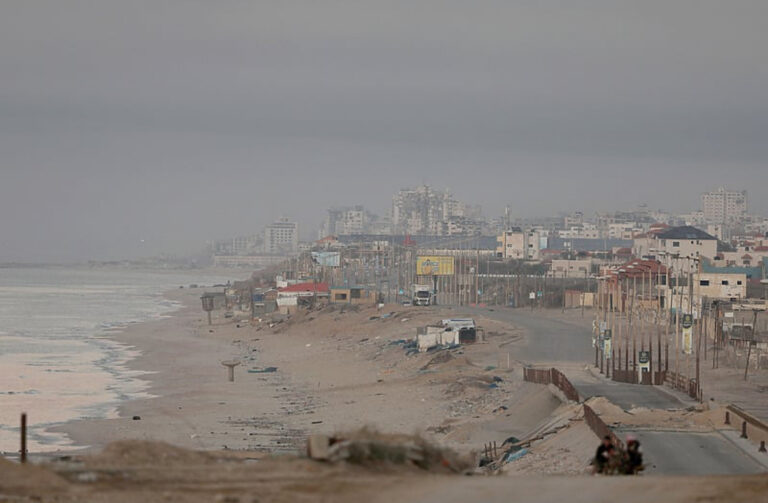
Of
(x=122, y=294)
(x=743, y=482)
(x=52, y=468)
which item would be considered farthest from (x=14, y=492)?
(x=122, y=294)

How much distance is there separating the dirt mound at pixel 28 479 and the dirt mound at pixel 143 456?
70 centimetres

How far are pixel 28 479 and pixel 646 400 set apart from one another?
25.6 meters

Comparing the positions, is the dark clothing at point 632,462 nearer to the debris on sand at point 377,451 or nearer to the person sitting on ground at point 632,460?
the person sitting on ground at point 632,460

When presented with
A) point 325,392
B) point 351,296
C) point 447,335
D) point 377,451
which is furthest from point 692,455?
point 351,296

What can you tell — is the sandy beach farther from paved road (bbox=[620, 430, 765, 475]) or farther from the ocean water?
paved road (bbox=[620, 430, 765, 475])

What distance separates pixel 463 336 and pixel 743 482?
5330 cm

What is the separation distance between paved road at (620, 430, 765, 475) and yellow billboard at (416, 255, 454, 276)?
327 feet

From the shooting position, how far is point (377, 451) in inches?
718

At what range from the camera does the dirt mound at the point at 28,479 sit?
1659cm

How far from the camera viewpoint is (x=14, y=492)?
1645 centimetres

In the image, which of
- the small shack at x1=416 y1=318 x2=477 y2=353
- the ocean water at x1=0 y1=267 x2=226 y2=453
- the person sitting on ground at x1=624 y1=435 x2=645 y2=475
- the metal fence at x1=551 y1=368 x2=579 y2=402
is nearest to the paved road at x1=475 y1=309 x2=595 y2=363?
the small shack at x1=416 y1=318 x2=477 y2=353

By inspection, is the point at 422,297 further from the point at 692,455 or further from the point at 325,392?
the point at 692,455

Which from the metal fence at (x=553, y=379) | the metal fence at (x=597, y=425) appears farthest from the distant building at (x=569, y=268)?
the metal fence at (x=597, y=425)

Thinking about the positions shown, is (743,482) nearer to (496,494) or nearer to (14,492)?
(496,494)
